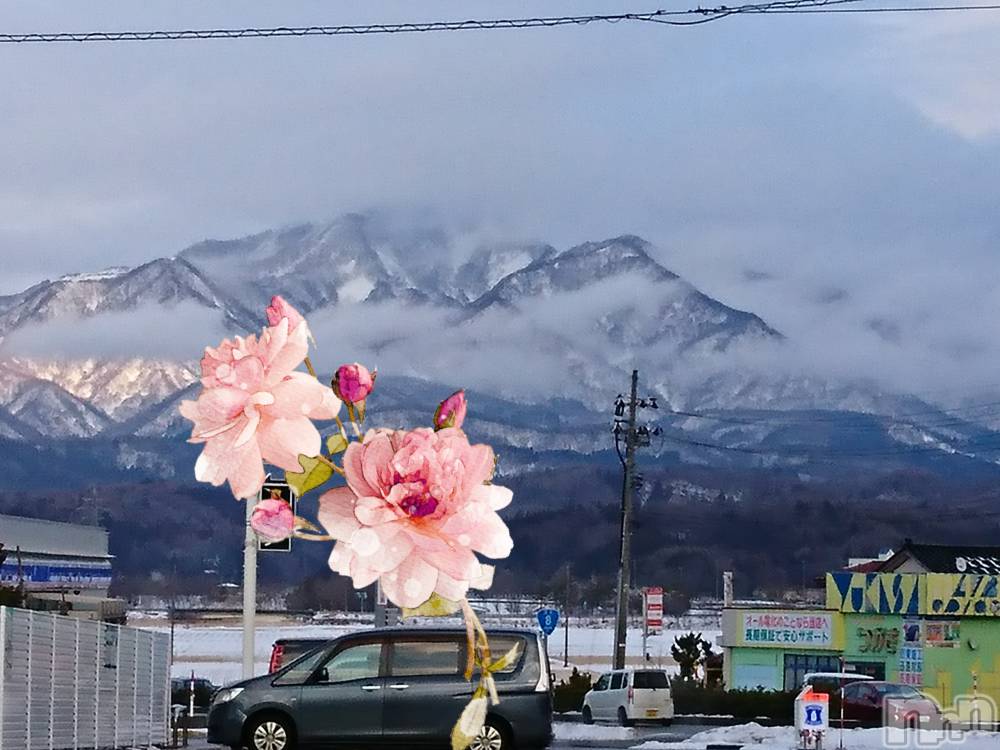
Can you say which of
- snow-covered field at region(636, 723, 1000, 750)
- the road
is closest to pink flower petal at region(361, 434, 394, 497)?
the road

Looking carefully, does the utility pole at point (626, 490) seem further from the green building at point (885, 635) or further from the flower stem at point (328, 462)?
the flower stem at point (328, 462)

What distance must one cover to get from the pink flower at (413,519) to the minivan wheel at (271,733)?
22437 millimetres

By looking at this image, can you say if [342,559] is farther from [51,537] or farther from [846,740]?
[51,537]

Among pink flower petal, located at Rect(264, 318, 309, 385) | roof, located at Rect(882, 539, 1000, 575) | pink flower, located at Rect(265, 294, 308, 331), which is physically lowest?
pink flower petal, located at Rect(264, 318, 309, 385)

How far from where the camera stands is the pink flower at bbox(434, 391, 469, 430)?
9.92 feet

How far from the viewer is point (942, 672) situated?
218 ft

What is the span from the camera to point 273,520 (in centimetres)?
297

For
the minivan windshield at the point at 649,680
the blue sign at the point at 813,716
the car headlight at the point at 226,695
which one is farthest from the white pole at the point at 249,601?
the minivan windshield at the point at 649,680

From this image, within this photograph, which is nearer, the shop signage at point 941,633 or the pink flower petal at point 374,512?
the pink flower petal at point 374,512

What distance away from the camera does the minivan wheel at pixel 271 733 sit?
24.8 m

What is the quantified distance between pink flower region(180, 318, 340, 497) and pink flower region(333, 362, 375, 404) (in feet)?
0.06

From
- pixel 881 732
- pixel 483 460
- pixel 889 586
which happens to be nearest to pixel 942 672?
pixel 889 586

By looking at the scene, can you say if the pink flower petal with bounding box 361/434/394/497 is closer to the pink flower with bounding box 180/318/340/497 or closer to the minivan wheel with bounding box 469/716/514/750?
the pink flower with bounding box 180/318/340/497

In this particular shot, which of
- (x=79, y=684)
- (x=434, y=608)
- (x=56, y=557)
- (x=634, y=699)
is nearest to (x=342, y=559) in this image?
(x=434, y=608)
